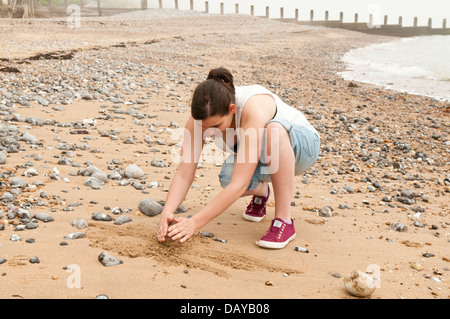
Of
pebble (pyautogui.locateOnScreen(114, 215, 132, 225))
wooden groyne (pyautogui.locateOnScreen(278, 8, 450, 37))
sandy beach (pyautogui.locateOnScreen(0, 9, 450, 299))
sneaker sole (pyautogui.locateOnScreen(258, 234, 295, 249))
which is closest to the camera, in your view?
sandy beach (pyautogui.locateOnScreen(0, 9, 450, 299))

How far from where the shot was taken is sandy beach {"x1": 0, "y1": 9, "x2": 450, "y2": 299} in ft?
8.05

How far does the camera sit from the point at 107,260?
2525 millimetres

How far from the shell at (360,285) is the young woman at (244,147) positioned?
644 millimetres

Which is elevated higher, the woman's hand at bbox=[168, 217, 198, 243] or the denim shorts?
the denim shorts

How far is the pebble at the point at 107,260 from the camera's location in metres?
2.52

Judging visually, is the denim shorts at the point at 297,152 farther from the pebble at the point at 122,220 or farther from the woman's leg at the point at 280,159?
the pebble at the point at 122,220

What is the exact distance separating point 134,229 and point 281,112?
122 centimetres

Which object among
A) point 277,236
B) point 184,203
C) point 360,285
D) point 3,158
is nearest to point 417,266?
point 360,285

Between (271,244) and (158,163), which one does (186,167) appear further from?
(158,163)

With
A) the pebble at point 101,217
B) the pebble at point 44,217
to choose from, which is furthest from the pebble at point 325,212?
the pebble at point 44,217

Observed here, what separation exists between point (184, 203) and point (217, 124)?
1.07 meters

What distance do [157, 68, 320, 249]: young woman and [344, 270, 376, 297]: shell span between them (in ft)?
2.11

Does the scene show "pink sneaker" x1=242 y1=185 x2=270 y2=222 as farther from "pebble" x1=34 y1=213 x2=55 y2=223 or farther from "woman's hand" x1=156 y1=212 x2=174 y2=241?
"pebble" x1=34 y1=213 x2=55 y2=223

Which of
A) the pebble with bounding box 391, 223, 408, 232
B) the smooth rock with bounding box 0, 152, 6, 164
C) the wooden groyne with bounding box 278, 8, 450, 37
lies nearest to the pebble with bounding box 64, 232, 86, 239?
the smooth rock with bounding box 0, 152, 6, 164
